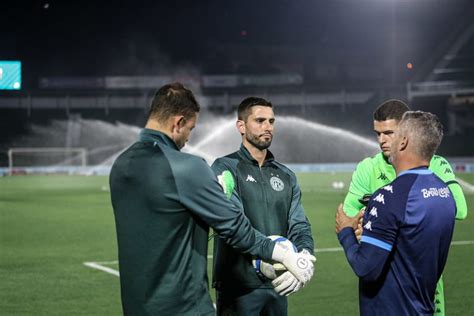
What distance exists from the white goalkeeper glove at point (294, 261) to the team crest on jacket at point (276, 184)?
125 centimetres

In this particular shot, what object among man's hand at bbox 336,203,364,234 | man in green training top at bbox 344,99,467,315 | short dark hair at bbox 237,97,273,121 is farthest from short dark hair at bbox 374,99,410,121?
man's hand at bbox 336,203,364,234

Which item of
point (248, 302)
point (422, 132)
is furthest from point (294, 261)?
point (248, 302)

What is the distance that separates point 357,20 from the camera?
67062mm

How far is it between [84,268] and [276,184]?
21.6 feet

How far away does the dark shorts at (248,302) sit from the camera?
17.1 feet

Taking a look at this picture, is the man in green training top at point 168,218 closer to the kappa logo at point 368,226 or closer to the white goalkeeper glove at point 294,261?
the white goalkeeper glove at point 294,261

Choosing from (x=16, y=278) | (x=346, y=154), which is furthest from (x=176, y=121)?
(x=346, y=154)

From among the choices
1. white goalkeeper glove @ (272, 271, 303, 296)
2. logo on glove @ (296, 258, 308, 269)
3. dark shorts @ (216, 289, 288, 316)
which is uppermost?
logo on glove @ (296, 258, 308, 269)

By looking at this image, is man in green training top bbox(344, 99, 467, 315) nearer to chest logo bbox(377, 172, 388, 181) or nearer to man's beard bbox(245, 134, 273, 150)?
chest logo bbox(377, 172, 388, 181)

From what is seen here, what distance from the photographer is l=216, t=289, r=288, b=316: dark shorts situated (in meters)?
5.22

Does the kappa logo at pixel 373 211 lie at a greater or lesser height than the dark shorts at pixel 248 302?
greater

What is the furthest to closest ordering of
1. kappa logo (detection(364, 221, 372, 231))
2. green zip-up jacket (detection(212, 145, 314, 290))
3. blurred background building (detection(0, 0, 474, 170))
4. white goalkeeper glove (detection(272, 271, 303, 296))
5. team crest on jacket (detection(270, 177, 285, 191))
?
blurred background building (detection(0, 0, 474, 170)) < team crest on jacket (detection(270, 177, 285, 191)) < green zip-up jacket (detection(212, 145, 314, 290)) < white goalkeeper glove (detection(272, 271, 303, 296)) < kappa logo (detection(364, 221, 372, 231))

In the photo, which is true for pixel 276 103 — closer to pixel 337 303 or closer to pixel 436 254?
pixel 337 303

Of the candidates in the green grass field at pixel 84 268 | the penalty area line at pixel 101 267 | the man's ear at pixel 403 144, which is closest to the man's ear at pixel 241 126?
the man's ear at pixel 403 144
